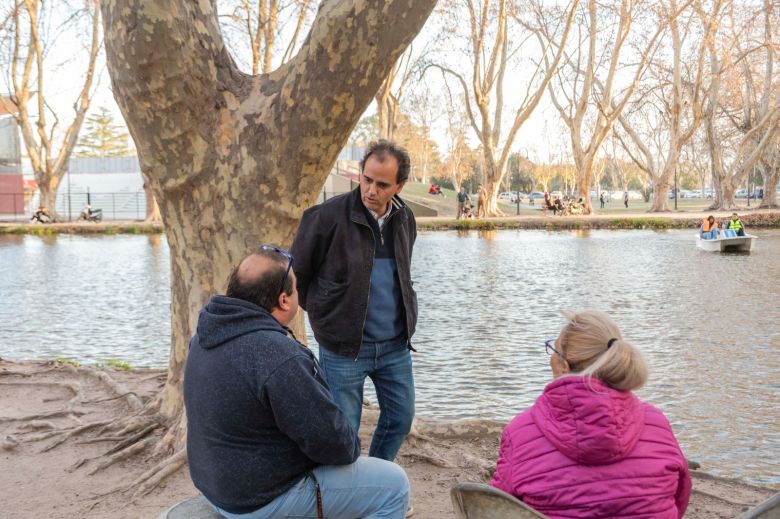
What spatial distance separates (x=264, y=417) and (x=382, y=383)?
139 centimetres

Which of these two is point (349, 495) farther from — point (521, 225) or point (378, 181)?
point (521, 225)

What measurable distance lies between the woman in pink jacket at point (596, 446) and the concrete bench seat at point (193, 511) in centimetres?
108

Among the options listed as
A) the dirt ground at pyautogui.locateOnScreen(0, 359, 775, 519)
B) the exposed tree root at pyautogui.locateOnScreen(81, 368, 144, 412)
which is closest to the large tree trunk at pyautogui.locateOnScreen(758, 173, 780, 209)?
the exposed tree root at pyautogui.locateOnScreen(81, 368, 144, 412)

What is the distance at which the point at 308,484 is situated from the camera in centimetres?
287

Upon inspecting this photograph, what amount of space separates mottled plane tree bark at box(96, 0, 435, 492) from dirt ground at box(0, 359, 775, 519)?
0.27 m

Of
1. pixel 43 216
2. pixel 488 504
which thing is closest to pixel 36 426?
pixel 488 504

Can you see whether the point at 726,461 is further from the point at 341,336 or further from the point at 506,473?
the point at 506,473

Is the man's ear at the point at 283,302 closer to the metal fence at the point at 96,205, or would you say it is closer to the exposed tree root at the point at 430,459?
the exposed tree root at the point at 430,459

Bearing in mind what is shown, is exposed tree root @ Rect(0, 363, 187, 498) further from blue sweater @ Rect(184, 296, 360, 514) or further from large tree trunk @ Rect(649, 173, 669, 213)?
large tree trunk @ Rect(649, 173, 669, 213)

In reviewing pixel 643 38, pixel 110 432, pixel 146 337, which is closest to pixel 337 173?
pixel 643 38

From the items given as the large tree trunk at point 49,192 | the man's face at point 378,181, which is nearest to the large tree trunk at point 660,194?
the large tree trunk at point 49,192

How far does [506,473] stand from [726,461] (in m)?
4.07

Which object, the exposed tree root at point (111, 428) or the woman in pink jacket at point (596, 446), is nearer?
the woman in pink jacket at point (596, 446)

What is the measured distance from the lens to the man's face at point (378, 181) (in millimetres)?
3803
